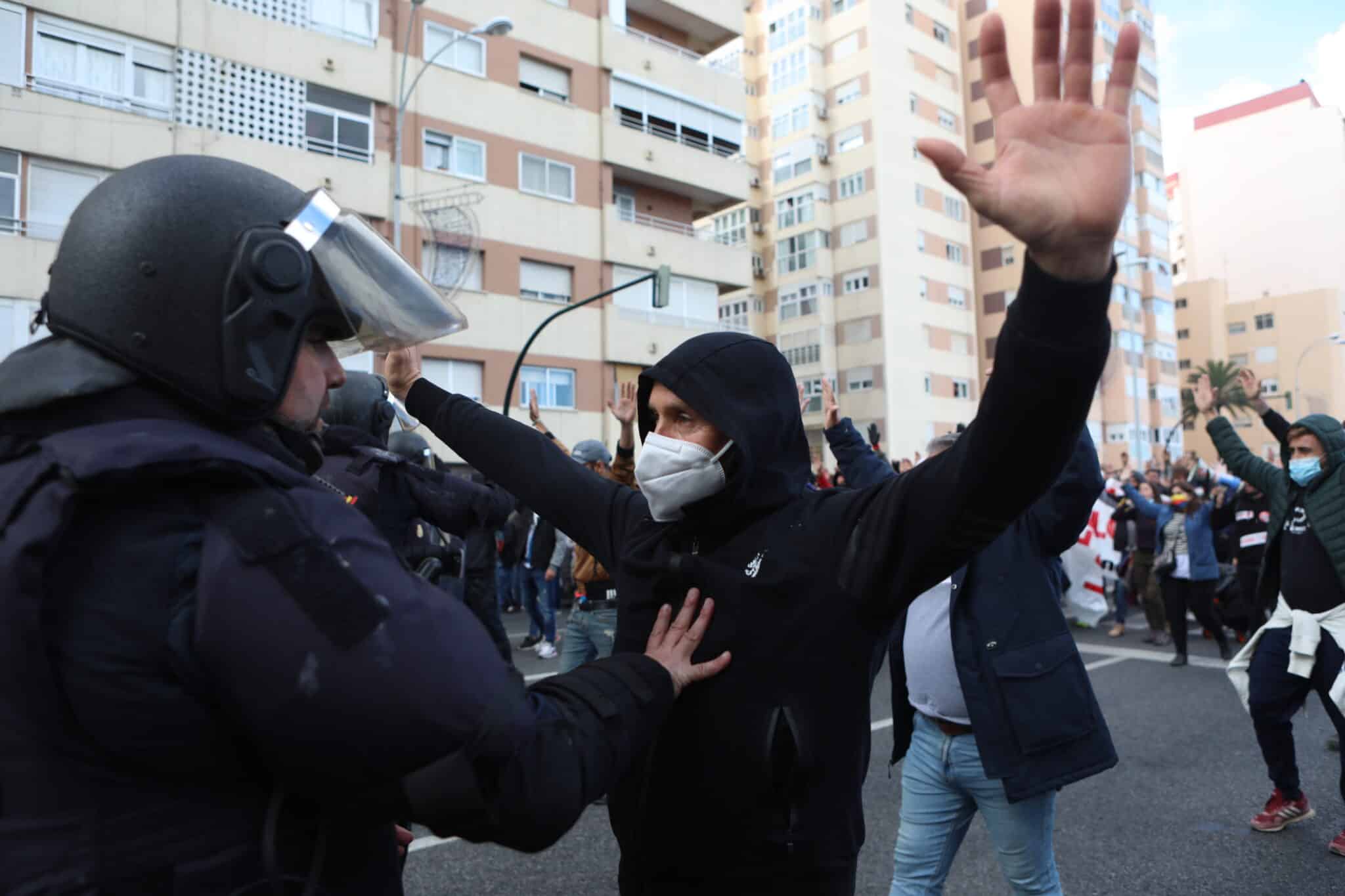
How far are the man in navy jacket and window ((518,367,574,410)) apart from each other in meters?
19.9

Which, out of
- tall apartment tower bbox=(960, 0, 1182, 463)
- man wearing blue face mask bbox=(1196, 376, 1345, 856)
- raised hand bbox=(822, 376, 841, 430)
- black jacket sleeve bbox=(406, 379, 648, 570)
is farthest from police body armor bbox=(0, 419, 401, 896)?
tall apartment tower bbox=(960, 0, 1182, 463)

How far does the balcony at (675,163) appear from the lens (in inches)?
1004

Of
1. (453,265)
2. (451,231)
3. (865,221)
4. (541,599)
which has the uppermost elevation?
(865,221)

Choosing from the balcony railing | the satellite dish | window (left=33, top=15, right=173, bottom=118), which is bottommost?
the satellite dish

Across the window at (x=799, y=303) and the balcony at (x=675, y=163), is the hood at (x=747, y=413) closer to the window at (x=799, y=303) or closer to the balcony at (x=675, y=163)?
the balcony at (x=675, y=163)

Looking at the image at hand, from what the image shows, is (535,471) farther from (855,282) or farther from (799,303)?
(799,303)

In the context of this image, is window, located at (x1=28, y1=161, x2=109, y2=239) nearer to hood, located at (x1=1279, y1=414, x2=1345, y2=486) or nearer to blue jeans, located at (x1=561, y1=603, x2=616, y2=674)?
blue jeans, located at (x1=561, y1=603, x2=616, y2=674)

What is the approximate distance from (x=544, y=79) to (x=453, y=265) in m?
6.21

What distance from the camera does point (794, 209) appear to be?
4422 centimetres

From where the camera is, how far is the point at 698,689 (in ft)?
6.12

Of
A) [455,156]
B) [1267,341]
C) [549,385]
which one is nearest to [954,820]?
[549,385]

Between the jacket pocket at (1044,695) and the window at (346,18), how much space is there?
839 inches

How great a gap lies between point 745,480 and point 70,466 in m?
1.26

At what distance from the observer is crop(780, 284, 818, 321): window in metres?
42.5
